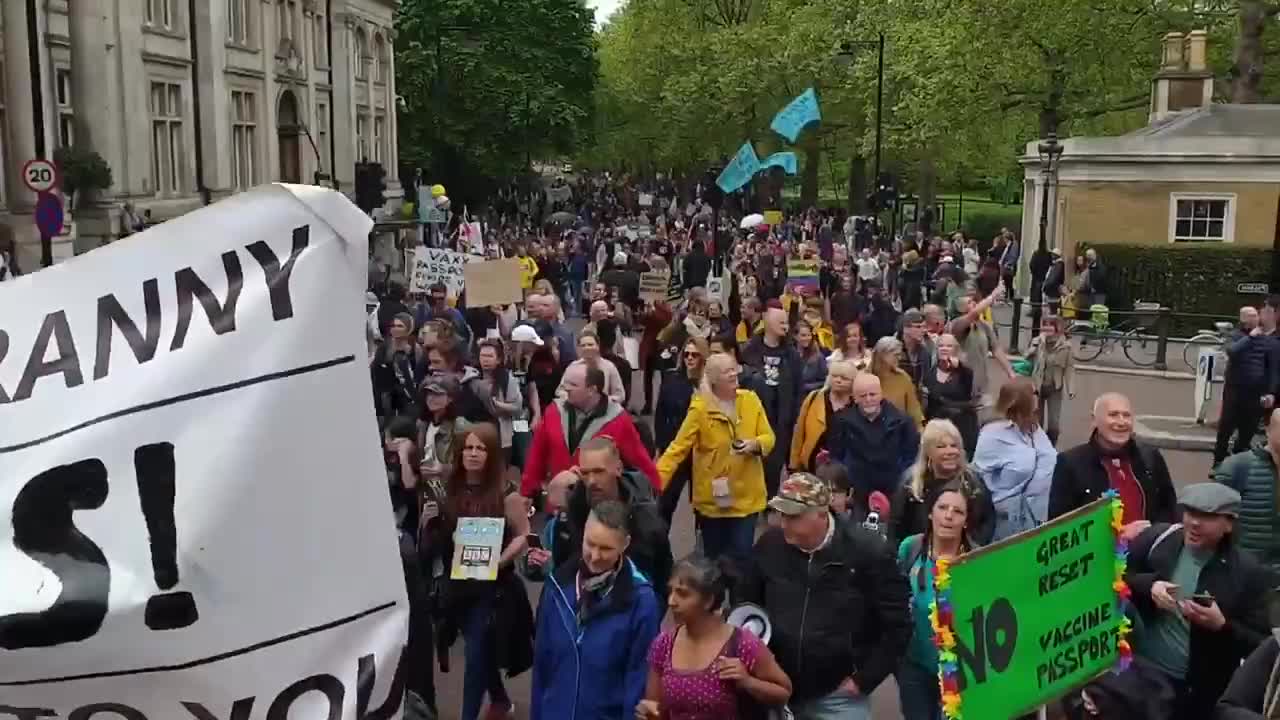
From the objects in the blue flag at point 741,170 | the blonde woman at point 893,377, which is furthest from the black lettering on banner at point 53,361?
the blue flag at point 741,170

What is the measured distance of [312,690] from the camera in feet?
10.5

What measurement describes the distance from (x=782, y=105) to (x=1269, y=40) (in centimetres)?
1991

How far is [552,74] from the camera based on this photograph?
5234cm

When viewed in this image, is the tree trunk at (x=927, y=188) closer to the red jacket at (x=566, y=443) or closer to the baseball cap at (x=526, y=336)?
the baseball cap at (x=526, y=336)

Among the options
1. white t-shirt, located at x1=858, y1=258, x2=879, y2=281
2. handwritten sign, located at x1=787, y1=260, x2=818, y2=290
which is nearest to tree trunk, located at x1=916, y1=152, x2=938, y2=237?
white t-shirt, located at x1=858, y1=258, x2=879, y2=281

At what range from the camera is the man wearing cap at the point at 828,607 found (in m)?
5.11

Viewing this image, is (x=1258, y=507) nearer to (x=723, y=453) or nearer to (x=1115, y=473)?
(x=1115, y=473)

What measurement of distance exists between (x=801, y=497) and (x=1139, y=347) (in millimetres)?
19553

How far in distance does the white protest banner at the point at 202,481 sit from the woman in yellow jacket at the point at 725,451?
4.63 m

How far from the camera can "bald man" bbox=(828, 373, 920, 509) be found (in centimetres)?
803

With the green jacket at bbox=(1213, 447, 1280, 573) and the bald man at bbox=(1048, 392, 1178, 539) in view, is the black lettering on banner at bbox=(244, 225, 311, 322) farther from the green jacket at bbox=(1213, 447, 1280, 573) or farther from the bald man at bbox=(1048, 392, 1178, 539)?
the green jacket at bbox=(1213, 447, 1280, 573)

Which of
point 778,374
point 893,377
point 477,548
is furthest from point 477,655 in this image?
point 778,374

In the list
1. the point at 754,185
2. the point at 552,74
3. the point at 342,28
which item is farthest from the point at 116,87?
the point at 754,185

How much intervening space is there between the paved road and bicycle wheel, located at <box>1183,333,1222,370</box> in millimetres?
649
